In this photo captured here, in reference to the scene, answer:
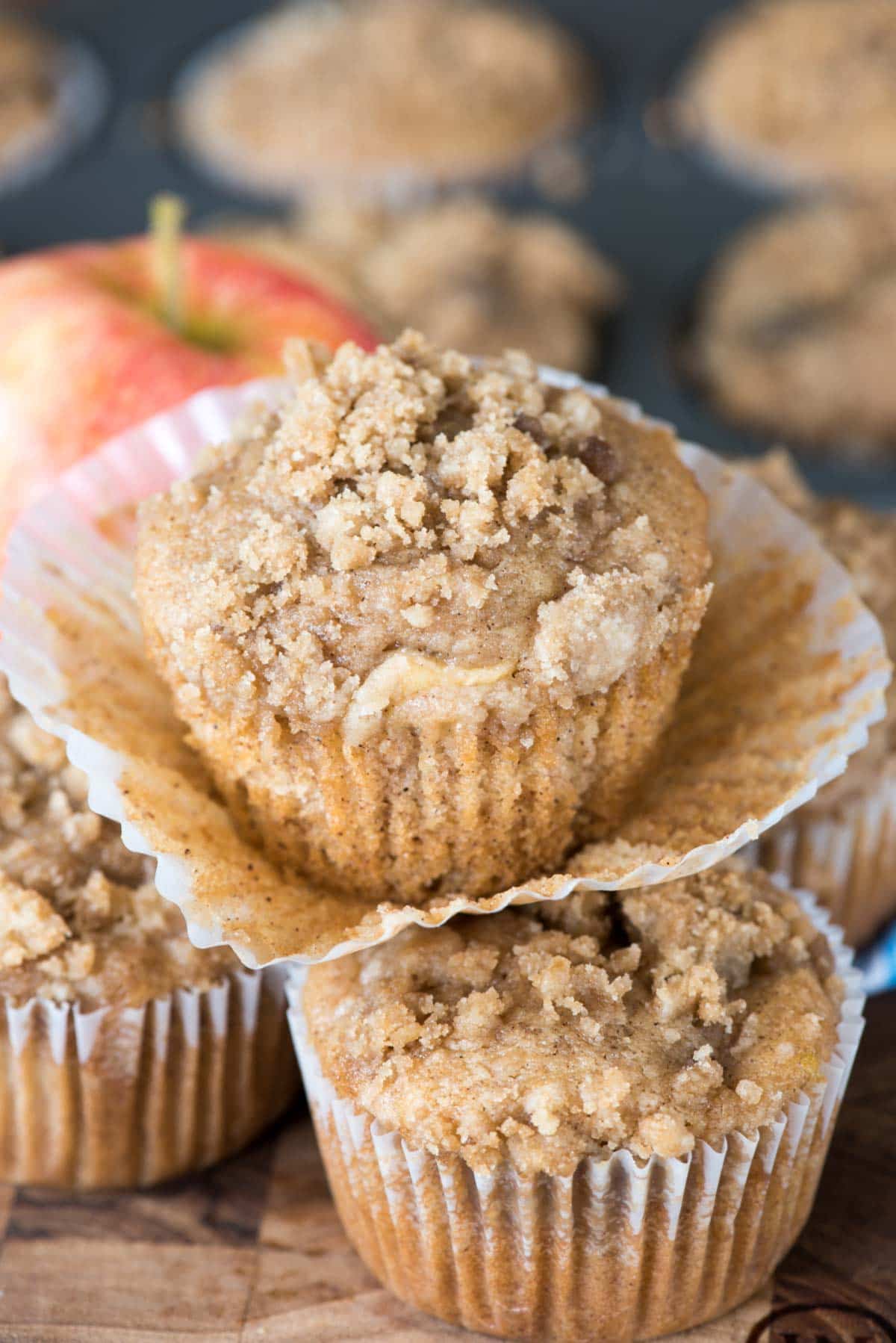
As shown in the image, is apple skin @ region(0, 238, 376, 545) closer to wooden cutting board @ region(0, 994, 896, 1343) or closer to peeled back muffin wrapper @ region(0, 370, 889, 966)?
peeled back muffin wrapper @ region(0, 370, 889, 966)

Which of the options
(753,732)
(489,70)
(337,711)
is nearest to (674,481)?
(753,732)

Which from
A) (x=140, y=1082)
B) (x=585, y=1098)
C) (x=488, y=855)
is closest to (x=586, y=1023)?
(x=585, y=1098)

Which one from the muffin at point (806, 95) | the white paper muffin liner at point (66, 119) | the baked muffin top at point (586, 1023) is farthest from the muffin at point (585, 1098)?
the white paper muffin liner at point (66, 119)

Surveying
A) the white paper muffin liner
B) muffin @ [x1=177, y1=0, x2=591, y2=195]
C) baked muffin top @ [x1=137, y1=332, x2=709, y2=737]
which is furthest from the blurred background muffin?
baked muffin top @ [x1=137, y1=332, x2=709, y2=737]

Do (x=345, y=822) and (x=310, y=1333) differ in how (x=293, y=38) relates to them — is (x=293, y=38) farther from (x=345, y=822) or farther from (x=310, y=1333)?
(x=310, y=1333)

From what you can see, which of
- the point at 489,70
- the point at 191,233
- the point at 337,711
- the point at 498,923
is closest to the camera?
the point at 337,711

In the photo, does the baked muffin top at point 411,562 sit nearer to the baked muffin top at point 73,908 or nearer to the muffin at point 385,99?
the baked muffin top at point 73,908

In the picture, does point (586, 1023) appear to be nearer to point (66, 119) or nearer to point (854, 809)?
point (854, 809)
